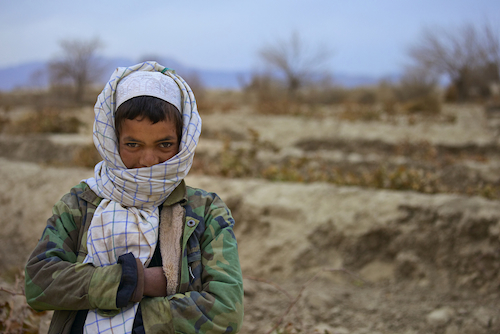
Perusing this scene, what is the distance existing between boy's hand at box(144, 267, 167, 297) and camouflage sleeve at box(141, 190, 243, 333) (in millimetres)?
26

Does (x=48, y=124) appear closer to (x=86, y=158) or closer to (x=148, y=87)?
(x=86, y=158)

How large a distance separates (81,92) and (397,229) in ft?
51.1

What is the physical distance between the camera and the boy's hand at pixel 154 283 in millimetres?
1354

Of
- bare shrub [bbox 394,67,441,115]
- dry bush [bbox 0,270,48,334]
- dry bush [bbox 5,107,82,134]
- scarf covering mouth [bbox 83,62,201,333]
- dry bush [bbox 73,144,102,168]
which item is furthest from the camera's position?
bare shrub [bbox 394,67,441,115]

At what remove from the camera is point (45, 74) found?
1548cm

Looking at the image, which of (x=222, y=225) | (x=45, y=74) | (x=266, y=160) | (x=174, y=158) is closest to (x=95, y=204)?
(x=174, y=158)

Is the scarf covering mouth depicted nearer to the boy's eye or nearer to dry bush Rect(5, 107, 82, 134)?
the boy's eye

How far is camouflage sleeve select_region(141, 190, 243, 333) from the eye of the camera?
1.33 meters

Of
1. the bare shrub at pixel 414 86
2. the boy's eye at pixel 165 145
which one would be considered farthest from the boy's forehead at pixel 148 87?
the bare shrub at pixel 414 86

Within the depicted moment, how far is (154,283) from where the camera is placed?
1.36 meters

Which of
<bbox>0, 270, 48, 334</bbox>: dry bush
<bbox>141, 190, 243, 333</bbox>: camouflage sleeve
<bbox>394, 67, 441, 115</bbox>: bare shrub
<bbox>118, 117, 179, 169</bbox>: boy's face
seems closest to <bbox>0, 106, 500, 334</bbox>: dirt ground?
<bbox>0, 270, 48, 334</bbox>: dry bush

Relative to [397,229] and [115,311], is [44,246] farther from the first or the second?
[397,229]

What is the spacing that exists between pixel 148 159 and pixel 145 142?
6 cm

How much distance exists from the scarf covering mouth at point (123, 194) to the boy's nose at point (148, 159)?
0.03m
